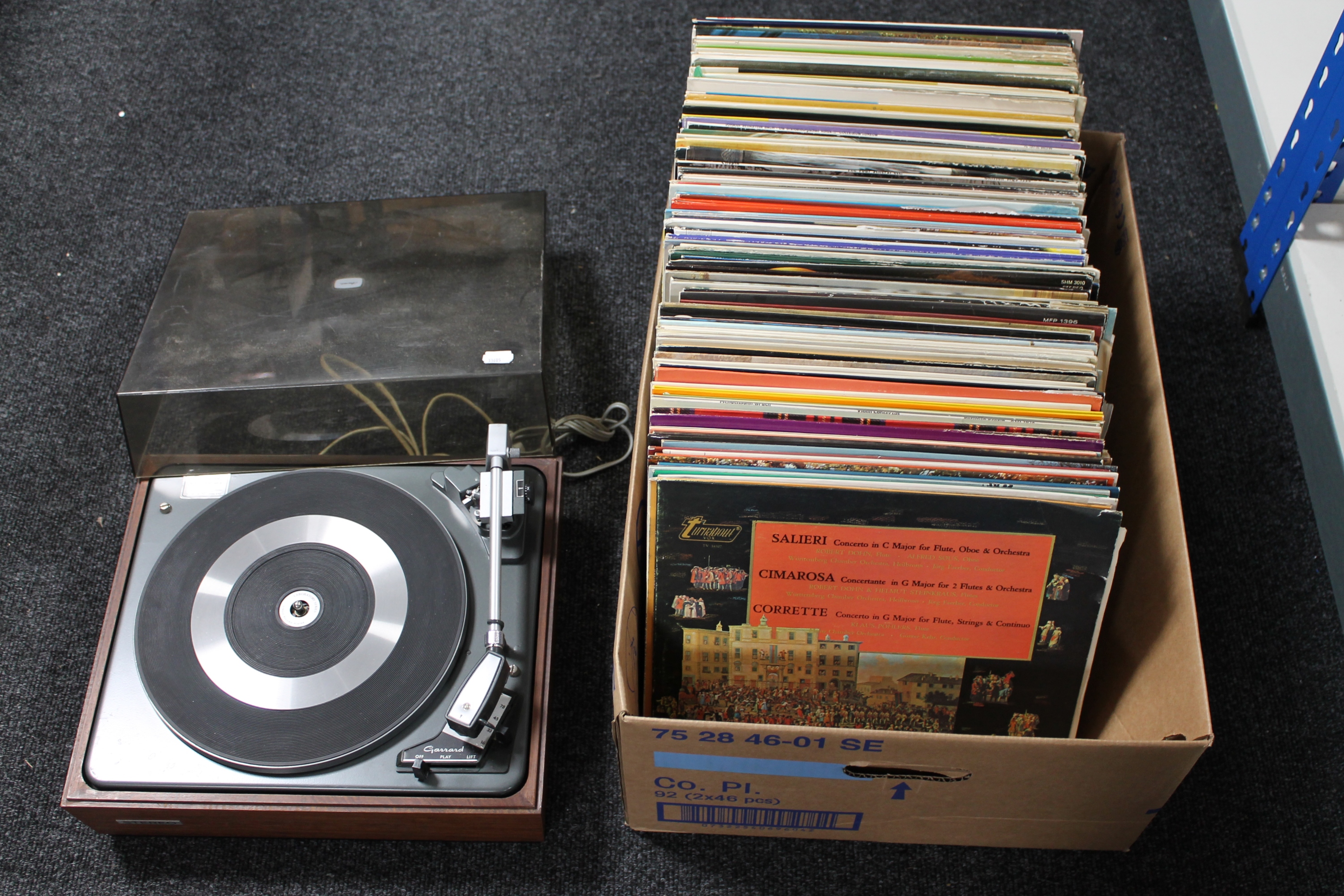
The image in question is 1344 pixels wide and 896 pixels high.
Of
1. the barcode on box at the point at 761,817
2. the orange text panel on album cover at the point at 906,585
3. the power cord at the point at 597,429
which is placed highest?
the orange text panel on album cover at the point at 906,585

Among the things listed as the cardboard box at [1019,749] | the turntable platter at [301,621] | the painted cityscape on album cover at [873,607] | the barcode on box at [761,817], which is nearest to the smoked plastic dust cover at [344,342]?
the turntable platter at [301,621]

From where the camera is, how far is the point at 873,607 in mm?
935

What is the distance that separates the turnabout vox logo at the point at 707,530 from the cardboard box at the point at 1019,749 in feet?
0.18

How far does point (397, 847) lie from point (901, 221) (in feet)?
2.55

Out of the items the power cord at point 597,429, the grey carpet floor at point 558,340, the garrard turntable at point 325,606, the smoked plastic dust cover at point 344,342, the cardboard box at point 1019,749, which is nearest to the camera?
the cardboard box at point 1019,749

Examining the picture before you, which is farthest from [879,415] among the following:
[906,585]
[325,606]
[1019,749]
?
[325,606]

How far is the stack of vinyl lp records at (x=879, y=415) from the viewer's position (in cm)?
90

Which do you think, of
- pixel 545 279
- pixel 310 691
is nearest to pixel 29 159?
pixel 545 279

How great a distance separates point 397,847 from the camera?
3.47 ft

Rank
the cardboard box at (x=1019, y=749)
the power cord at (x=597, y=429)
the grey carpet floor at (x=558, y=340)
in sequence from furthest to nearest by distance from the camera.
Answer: the power cord at (x=597, y=429)
the grey carpet floor at (x=558, y=340)
the cardboard box at (x=1019, y=749)

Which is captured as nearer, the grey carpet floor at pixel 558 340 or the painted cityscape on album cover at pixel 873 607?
the painted cityscape on album cover at pixel 873 607

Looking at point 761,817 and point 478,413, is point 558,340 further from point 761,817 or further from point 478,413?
point 761,817

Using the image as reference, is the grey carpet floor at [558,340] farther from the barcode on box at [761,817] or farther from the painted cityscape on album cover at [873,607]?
the painted cityscape on album cover at [873,607]

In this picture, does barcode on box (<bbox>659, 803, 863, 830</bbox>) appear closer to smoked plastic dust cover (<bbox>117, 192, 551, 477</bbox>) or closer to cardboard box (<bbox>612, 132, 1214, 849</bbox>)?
cardboard box (<bbox>612, 132, 1214, 849</bbox>)
